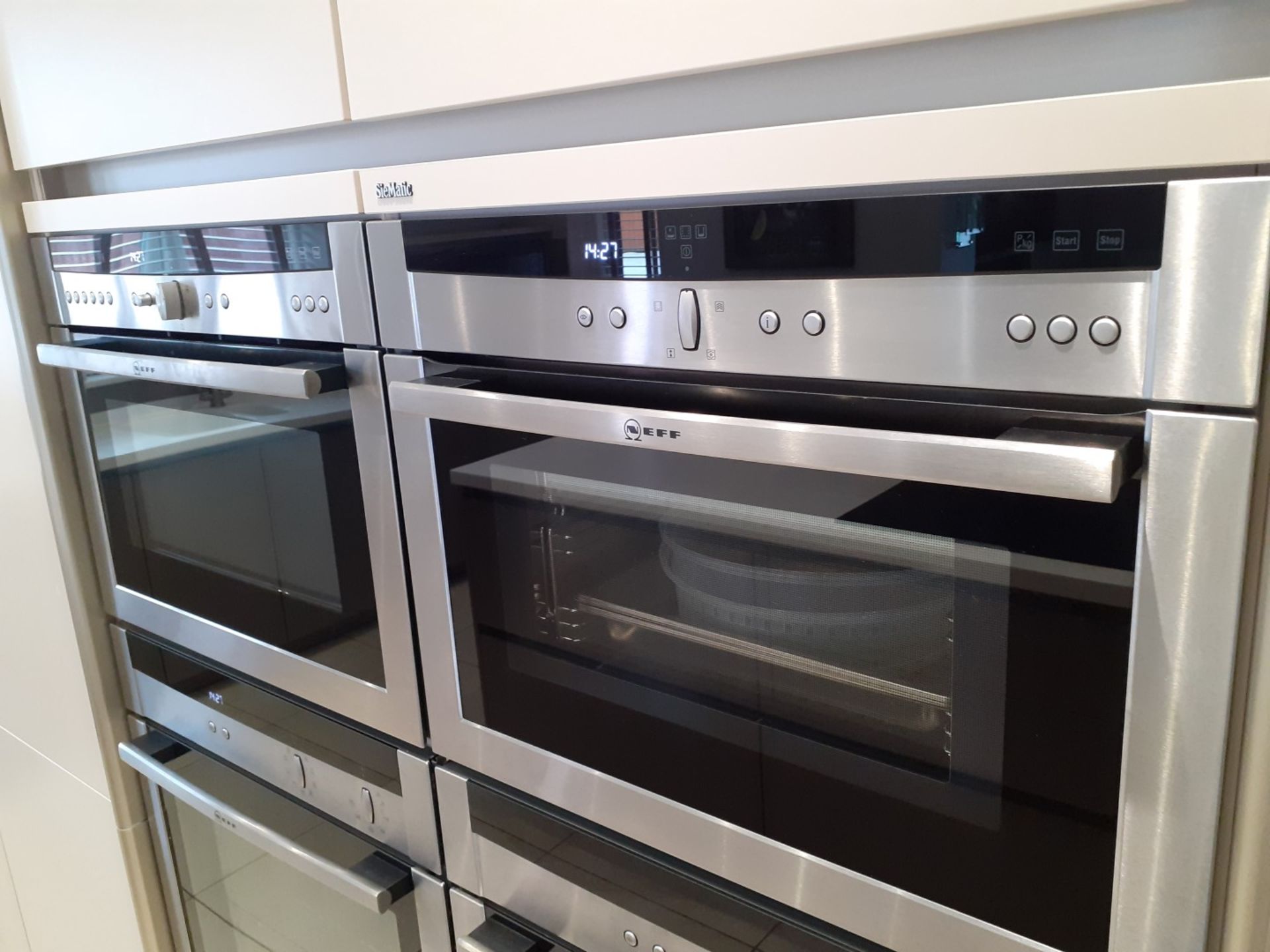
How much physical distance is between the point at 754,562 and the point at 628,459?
4.6 inches

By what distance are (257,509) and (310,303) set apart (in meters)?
0.26

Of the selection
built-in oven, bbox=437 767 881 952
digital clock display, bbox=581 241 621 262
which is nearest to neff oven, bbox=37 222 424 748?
built-in oven, bbox=437 767 881 952

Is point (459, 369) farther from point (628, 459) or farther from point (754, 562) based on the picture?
point (754, 562)

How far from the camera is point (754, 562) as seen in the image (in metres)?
0.69

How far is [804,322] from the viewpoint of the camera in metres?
0.61

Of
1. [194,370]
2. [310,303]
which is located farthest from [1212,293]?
[194,370]

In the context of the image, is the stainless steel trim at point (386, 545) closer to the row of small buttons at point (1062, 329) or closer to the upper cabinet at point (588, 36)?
the upper cabinet at point (588, 36)

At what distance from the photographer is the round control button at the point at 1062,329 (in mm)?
516

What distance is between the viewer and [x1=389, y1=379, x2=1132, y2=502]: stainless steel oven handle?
495mm

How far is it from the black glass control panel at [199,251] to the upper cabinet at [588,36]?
13 centimetres

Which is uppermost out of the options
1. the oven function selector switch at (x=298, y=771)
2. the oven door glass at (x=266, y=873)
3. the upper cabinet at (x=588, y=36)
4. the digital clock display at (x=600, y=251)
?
the upper cabinet at (x=588, y=36)

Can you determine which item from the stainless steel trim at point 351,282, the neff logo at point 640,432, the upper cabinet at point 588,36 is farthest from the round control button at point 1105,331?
the stainless steel trim at point 351,282

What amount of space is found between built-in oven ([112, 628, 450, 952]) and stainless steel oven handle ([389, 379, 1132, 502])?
1.35 feet

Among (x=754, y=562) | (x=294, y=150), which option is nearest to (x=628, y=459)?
(x=754, y=562)
